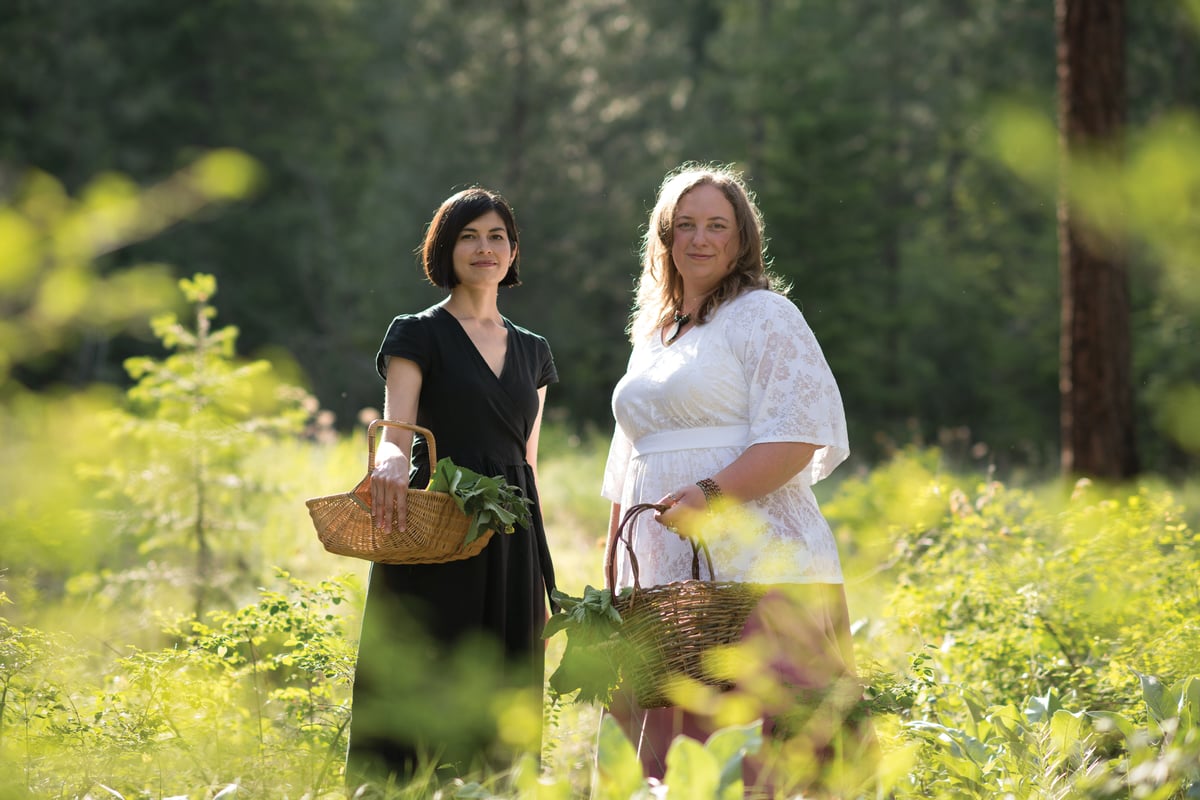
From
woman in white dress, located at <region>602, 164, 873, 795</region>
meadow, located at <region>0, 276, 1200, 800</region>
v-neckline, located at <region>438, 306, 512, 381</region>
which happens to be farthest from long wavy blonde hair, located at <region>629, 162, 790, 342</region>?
meadow, located at <region>0, 276, 1200, 800</region>

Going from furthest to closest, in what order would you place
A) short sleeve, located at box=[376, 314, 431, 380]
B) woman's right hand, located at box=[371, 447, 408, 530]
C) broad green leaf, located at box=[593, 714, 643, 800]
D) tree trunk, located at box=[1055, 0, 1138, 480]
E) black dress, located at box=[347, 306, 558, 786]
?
tree trunk, located at box=[1055, 0, 1138, 480] < short sleeve, located at box=[376, 314, 431, 380] < black dress, located at box=[347, 306, 558, 786] < woman's right hand, located at box=[371, 447, 408, 530] < broad green leaf, located at box=[593, 714, 643, 800]

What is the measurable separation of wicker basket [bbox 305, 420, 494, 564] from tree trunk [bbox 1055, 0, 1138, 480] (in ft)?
17.4

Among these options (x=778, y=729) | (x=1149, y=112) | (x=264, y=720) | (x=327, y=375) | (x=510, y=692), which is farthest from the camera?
(x=327, y=375)

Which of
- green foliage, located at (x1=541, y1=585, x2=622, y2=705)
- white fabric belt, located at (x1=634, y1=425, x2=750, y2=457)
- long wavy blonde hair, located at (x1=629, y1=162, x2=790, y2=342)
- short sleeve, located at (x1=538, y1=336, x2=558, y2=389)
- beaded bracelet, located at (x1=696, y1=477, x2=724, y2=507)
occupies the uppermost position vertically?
long wavy blonde hair, located at (x1=629, y1=162, x2=790, y2=342)

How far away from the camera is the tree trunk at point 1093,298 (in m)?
7.23

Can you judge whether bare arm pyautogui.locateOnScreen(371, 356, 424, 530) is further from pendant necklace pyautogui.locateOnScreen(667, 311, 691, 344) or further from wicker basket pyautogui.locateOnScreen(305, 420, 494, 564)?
pendant necklace pyautogui.locateOnScreen(667, 311, 691, 344)

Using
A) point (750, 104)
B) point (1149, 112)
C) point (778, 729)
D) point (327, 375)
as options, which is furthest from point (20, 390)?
point (327, 375)

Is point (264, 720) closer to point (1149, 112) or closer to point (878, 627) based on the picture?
point (878, 627)

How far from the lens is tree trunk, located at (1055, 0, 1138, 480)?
7227mm

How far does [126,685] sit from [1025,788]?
105 inches

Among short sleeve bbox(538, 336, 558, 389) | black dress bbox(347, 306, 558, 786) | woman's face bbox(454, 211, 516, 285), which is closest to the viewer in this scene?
black dress bbox(347, 306, 558, 786)

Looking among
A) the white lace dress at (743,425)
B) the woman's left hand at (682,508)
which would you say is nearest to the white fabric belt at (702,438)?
the white lace dress at (743,425)

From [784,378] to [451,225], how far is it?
1244 mm

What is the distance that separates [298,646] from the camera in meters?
3.90
